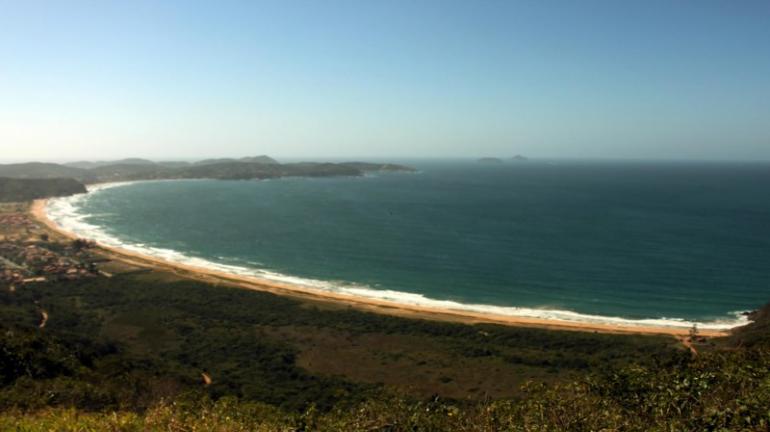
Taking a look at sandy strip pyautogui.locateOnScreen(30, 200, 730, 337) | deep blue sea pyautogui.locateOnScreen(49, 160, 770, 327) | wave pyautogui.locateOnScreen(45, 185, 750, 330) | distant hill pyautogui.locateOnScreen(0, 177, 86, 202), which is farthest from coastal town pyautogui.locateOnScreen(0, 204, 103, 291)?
distant hill pyautogui.locateOnScreen(0, 177, 86, 202)

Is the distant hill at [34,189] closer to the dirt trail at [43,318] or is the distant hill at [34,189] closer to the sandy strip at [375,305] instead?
the sandy strip at [375,305]

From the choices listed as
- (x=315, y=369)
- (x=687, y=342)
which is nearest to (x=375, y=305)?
(x=315, y=369)

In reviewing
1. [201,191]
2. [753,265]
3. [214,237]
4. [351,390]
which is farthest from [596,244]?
[201,191]

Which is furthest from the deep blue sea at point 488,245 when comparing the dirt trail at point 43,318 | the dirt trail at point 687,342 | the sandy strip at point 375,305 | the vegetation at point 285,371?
the dirt trail at point 43,318

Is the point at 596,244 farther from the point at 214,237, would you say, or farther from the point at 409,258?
the point at 214,237

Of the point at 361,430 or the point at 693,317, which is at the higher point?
the point at 361,430

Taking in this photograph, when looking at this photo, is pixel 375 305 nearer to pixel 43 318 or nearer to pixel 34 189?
pixel 43 318
